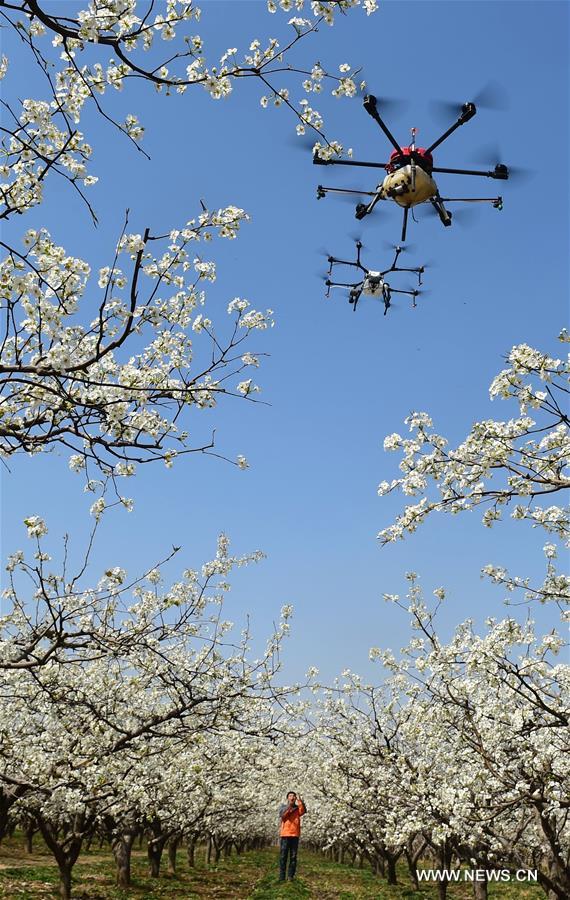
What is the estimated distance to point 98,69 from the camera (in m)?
4.73

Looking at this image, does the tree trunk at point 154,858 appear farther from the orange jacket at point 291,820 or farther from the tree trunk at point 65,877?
the tree trunk at point 65,877

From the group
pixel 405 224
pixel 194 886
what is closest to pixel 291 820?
pixel 194 886

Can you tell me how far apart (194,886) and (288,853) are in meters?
3.04

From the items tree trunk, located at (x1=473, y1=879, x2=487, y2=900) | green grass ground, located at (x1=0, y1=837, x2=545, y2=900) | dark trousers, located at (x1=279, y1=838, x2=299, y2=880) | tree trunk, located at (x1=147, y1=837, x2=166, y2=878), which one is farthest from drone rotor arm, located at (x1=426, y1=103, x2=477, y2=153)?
tree trunk, located at (x1=147, y1=837, x2=166, y2=878)

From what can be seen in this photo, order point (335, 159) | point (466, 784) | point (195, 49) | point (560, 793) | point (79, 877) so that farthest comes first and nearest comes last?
point (79, 877) < point (466, 784) < point (560, 793) < point (335, 159) < point (195, 49)

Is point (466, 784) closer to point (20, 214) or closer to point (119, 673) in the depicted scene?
point (119, 673)

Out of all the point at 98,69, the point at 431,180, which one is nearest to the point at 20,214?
the point at 98,69

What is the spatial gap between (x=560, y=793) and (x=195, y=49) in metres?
8.66

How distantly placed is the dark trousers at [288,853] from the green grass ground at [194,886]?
0.40 metres

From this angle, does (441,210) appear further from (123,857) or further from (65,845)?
(123,857)

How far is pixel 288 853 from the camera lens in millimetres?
20188

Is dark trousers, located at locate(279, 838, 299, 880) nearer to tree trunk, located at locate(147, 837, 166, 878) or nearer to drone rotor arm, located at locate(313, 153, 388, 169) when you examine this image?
tree trunk, located at locate(147, 837, 166, 878)

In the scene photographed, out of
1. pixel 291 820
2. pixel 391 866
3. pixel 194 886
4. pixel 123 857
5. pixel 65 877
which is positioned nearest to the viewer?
pixel 65 877

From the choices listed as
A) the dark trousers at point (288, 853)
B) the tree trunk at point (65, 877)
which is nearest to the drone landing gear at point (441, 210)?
the tree trunk at point (65, 877)
